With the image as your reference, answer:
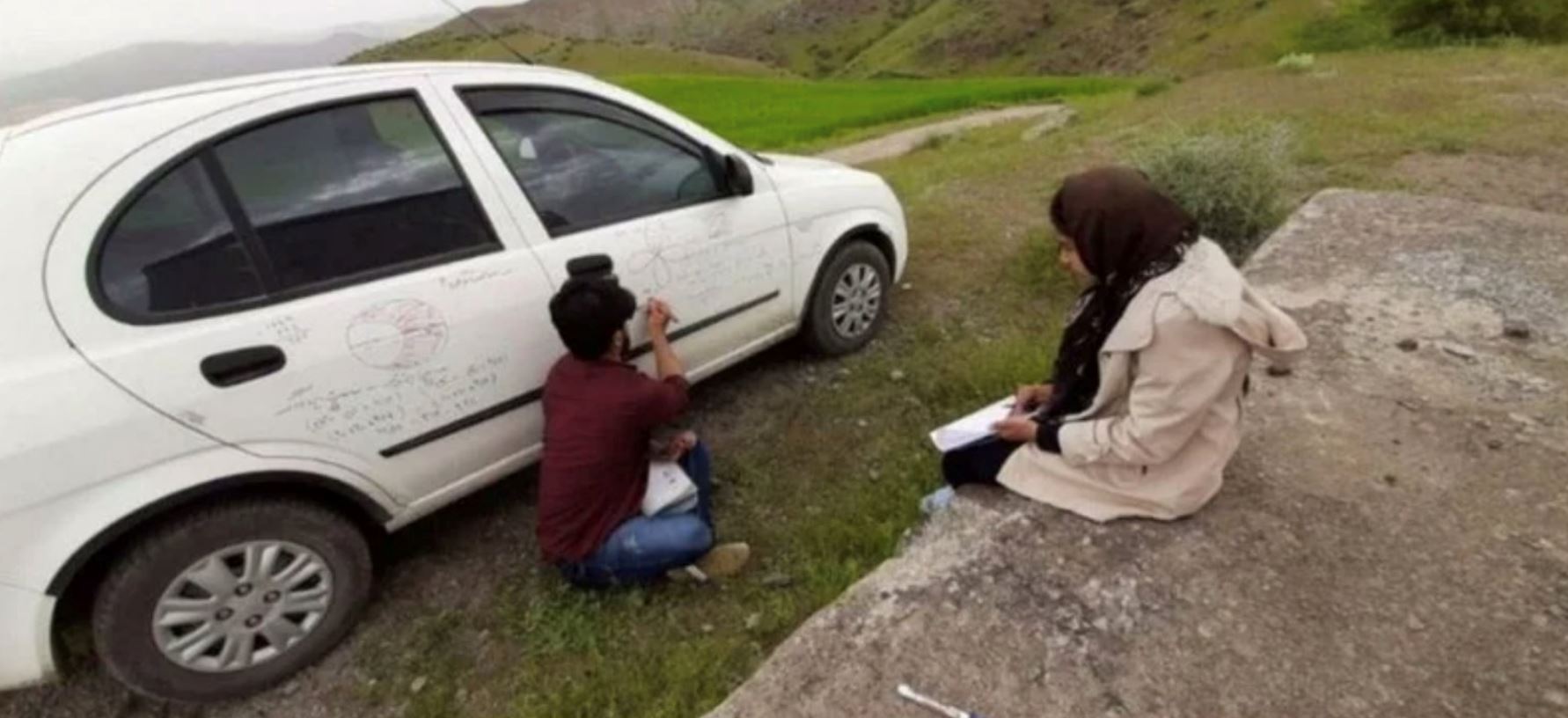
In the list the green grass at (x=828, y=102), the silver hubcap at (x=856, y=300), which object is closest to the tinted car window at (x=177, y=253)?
the silver hubcap at (x=856, y=300)

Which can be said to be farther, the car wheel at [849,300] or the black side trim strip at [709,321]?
the car wheel at [849,300]

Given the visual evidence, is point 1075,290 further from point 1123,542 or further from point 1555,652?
point 1555,652

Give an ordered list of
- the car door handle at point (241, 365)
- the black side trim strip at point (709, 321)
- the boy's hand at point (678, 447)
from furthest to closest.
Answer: the black side trim strip at point (709, 321) → the boy's hand at point (678, 447) → the car door handle at point (241, 365)

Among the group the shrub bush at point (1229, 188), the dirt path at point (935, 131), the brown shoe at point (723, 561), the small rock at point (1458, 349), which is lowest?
the dirt path at point (935, 131)

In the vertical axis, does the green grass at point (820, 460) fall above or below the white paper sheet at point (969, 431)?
below

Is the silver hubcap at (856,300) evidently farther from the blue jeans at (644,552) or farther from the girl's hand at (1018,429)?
the girl's hand at (1018,429)

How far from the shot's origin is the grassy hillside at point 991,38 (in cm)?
4306

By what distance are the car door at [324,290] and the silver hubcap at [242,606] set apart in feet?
1.15

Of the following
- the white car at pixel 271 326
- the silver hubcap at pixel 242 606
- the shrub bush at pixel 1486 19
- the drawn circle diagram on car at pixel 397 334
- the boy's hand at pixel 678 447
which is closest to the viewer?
the white car at pixel 271 326

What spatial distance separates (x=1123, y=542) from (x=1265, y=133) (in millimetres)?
5358

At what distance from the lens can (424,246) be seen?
2.86 m

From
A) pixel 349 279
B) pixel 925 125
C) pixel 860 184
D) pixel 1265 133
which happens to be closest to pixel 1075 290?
pixel 860 184

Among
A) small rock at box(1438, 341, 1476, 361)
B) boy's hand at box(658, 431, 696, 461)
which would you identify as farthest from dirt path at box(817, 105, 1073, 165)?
boy's hand at box(658, 431, 696, 461)

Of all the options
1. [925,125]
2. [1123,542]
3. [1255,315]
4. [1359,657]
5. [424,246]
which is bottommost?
[925,125]
